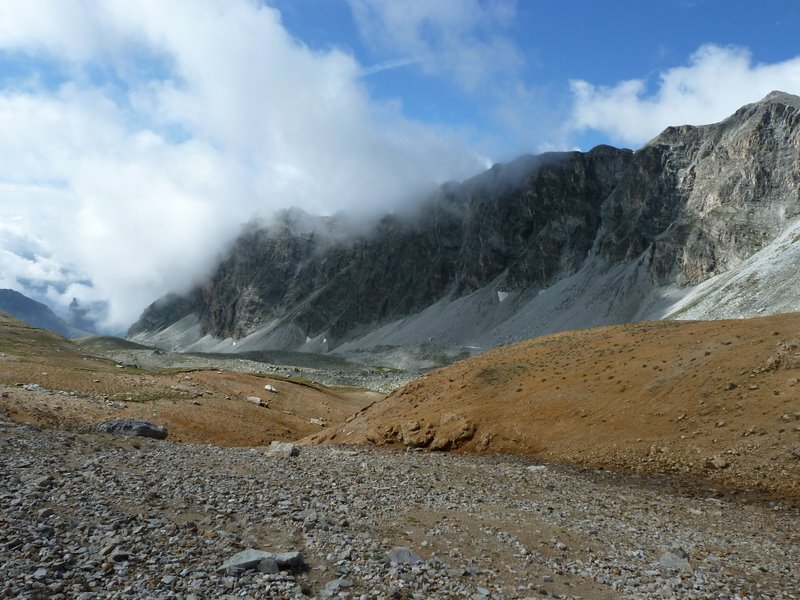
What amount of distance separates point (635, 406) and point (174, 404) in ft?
111

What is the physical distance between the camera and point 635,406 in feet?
89.2

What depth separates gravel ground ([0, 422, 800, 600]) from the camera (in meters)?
10.3

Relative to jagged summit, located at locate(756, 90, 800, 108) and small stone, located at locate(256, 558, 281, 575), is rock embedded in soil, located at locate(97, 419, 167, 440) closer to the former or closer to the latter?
small stone, located at locate(256, 558, 281, 575)

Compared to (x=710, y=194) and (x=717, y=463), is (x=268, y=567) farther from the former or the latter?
(x=710, y=194)

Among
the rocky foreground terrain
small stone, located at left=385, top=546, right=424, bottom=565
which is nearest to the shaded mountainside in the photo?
the rocky foreground terrain

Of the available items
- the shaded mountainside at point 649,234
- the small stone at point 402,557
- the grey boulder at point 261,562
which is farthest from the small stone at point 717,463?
the shaded mountainside at point 649,234

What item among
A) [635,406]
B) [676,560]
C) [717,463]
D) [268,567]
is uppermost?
[635,406]

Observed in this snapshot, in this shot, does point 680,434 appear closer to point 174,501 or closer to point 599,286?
point 174,501

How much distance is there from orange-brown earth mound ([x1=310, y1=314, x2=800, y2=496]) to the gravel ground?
121 inches

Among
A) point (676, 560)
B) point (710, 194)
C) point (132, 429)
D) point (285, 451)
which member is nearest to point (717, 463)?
point (676, 560)

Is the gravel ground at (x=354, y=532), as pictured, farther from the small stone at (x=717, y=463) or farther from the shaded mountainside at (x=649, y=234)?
the shaded mountainside at (x=649, y=234)

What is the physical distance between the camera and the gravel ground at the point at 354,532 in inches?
405

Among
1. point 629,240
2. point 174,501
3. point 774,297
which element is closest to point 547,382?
point 174,501

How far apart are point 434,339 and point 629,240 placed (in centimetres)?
6689
